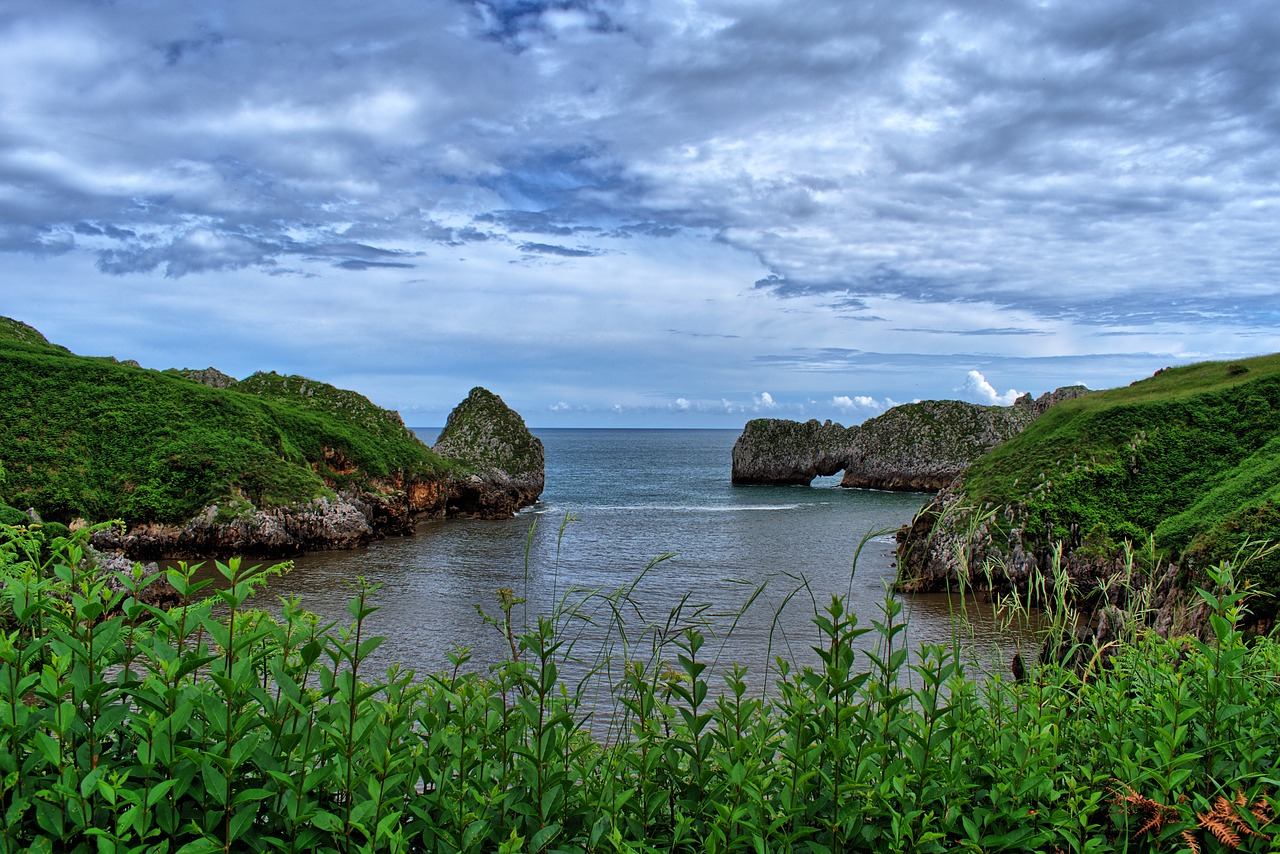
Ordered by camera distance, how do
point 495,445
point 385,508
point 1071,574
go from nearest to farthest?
point 1071,574 → point 385,508 → point 495,445

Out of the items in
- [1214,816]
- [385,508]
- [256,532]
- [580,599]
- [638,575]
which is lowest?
[580,599]

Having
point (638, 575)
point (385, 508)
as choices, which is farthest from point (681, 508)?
point (638, 575)

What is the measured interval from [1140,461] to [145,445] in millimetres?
38221

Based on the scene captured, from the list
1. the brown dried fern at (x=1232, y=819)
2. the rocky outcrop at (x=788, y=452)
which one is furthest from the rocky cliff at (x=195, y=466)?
the rocky outcrop at (x=788, y=452)

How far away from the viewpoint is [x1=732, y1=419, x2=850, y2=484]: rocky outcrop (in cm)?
7806

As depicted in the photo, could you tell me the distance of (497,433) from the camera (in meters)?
57.1

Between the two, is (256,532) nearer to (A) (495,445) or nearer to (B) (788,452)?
(A) (495,445)

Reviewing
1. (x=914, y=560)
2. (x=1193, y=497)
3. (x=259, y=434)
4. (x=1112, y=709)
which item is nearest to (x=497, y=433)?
(x=259, y=434)

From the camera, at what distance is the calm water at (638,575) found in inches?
A: 647

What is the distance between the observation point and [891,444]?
241ft

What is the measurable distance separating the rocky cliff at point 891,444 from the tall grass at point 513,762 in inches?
2622

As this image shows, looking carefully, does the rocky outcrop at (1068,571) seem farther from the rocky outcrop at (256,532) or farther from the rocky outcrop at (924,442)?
the rocky outcrop at (924,442)

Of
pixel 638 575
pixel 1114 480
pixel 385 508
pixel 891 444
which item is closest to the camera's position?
pixel 638 575

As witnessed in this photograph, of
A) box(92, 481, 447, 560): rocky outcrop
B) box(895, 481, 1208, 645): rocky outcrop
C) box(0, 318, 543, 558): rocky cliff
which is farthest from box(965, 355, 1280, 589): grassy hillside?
box(0, 318, 543, 558): rocky cliff
